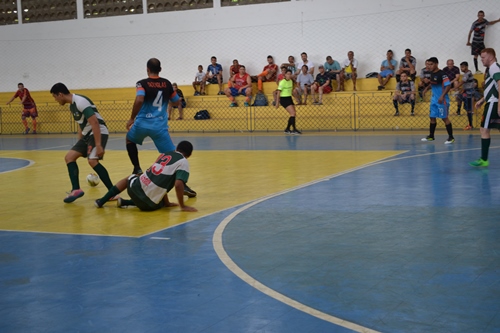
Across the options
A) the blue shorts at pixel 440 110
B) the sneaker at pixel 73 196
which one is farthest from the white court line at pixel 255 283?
the blue shorts at pixel 440 110

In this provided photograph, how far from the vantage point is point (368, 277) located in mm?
5789

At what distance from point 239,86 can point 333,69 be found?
3878mm

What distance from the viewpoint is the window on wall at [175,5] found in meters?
30.2

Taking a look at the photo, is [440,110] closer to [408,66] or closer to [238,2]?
[408,66]

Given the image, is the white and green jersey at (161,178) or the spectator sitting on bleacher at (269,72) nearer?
the white and green jersey at (161,178)

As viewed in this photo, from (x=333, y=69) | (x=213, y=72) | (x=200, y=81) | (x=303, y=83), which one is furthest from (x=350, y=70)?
(x=200, y=81)

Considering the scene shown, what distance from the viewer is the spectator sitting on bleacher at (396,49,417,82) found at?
24469 mm

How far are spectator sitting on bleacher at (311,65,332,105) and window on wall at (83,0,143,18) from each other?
10172 mm

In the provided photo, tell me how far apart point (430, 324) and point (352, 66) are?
22421 mm

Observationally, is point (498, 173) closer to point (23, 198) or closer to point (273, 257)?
point (273, 257)

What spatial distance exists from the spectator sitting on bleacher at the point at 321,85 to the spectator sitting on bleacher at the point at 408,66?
2.63m

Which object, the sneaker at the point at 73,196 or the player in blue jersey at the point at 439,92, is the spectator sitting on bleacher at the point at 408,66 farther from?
the sneaker at the point at 73,196

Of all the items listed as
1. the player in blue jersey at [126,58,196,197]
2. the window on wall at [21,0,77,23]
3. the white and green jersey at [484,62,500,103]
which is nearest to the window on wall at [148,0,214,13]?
the window on wall at [21,0,77,23]

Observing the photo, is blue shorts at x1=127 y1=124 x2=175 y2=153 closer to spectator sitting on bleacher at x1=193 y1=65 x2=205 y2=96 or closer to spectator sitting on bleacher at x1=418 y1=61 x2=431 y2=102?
spectator sitting on bleacher at x1=418 y1=61 x2=431 y2=102
